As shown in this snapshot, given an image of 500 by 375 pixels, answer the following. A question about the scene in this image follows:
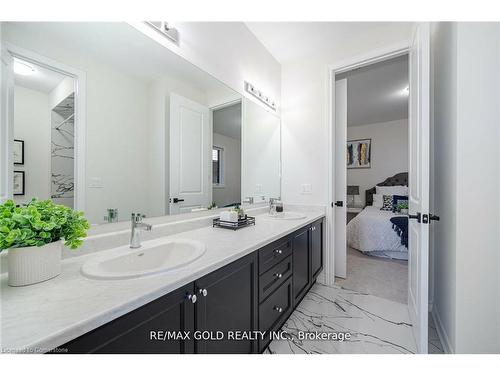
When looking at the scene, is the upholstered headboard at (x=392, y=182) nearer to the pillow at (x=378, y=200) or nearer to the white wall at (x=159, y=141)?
the pillow at (x=378, y=200)

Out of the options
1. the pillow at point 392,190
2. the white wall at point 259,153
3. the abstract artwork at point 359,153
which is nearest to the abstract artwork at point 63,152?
the white wall at point 259,153

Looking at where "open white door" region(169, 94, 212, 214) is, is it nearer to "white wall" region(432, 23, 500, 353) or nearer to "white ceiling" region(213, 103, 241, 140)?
"white ceiling" region(213, 103, 241, 140)

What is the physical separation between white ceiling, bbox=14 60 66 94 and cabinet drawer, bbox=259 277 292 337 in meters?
1.50

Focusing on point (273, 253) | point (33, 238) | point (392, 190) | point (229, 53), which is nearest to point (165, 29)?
point (229, 53)

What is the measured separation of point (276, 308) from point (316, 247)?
873 mm

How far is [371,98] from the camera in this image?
3814mm

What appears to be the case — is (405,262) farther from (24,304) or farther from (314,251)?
(24,304)

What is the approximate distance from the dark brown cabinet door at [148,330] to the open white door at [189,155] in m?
0.77

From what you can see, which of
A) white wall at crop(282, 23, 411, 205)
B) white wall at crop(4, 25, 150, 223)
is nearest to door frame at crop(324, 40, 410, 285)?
white wall at crop(282, 23, 411, 205)

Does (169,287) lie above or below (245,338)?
above

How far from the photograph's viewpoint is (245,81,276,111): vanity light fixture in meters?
2.15

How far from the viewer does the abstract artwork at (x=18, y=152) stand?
870 millimetres

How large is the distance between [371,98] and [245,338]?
419 cm
